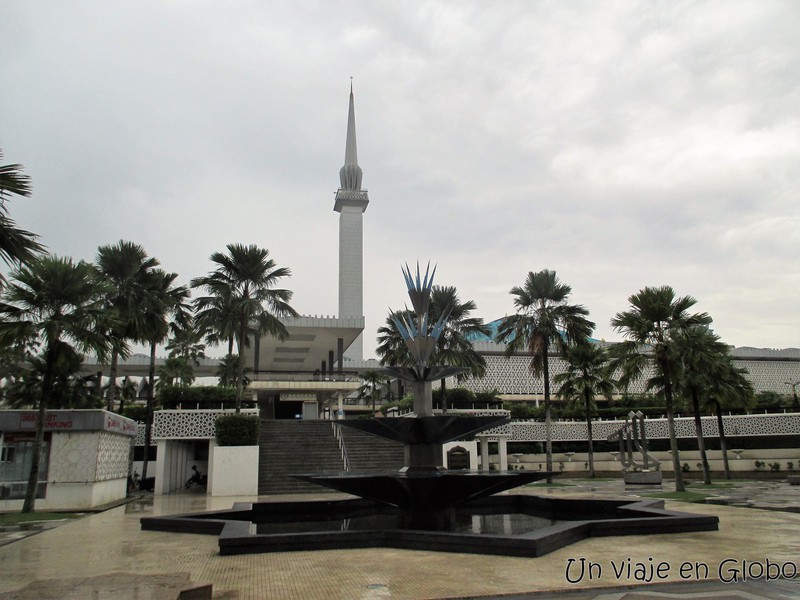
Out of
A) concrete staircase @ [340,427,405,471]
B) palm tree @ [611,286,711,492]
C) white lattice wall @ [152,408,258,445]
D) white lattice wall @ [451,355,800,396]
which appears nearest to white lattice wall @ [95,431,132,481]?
white lattice wall @ [152,408,258,445]

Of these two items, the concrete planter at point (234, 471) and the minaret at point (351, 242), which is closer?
the concrete planter at point (234, 471)

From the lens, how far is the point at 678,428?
3775 centimetres

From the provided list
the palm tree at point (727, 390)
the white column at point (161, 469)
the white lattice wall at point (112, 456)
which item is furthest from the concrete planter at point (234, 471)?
the palm tree at point (727, 390)

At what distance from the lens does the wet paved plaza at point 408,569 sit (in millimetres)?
6527

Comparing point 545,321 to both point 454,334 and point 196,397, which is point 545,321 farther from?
point 196,397

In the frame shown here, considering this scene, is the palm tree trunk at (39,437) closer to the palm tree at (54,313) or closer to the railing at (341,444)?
the palm tree at (54,313)

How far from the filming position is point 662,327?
67.5 feet

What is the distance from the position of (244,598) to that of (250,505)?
758 cm

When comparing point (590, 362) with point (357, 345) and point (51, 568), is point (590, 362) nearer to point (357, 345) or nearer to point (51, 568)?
point (51, 568)

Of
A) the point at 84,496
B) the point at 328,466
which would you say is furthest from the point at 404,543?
the point at 328,466

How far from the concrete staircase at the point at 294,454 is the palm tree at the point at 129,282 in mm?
6594

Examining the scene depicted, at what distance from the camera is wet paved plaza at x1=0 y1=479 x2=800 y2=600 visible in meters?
6.53

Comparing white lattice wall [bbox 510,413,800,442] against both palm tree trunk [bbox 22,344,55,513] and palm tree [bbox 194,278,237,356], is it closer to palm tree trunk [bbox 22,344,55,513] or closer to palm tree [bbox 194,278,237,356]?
palm tree [bbox 194,278,237,356]

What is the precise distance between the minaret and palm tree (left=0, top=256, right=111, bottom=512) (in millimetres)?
57434
